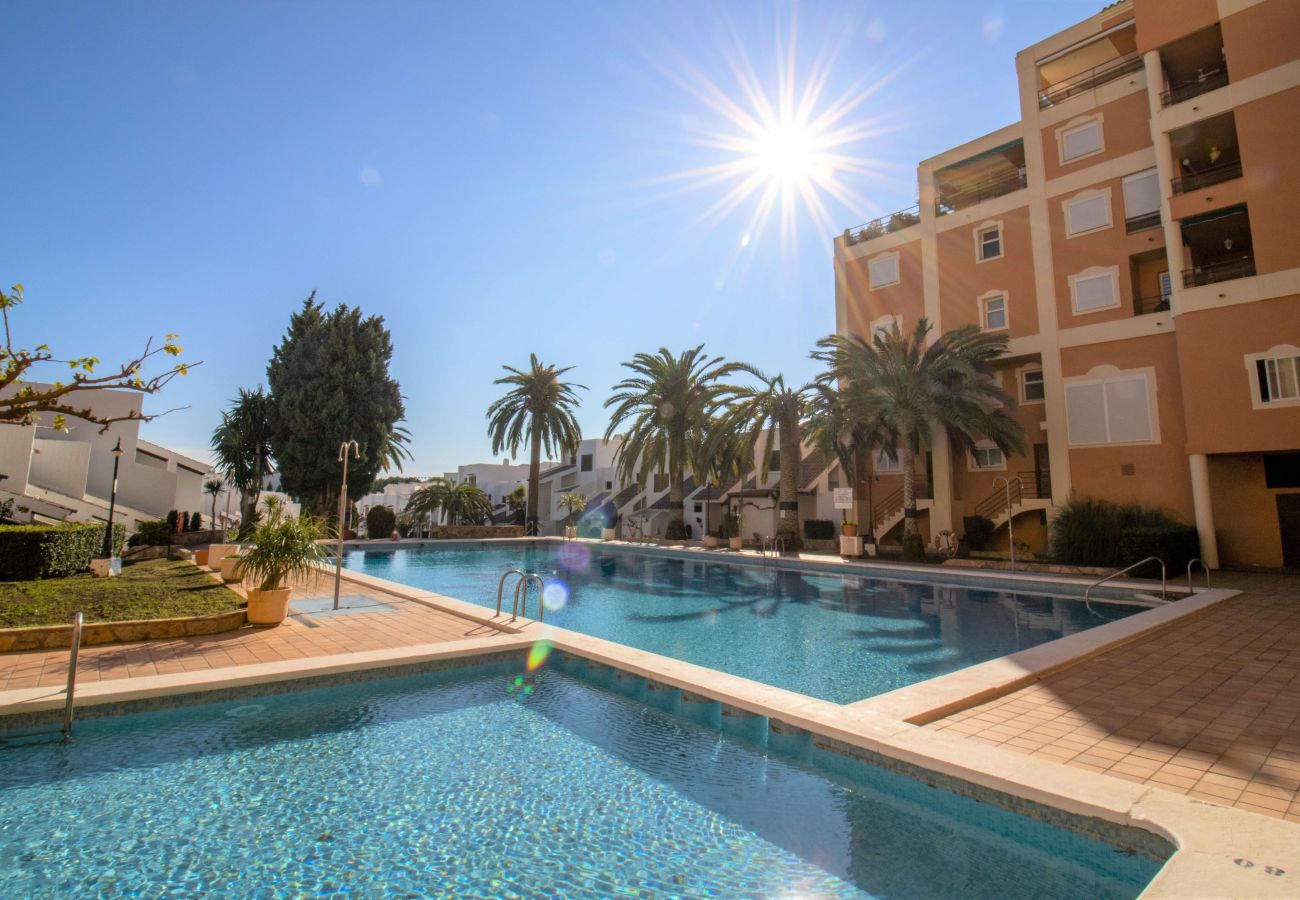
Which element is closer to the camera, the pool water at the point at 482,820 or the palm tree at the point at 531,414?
the pool water at the point at 482,820

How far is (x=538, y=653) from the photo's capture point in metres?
7.59

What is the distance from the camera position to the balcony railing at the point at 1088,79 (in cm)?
2036

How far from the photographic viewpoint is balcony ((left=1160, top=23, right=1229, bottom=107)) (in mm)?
17625

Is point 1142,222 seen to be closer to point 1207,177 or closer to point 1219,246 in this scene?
point 1207,177

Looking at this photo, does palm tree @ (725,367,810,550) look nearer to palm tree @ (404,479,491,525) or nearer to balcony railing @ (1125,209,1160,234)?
balcony railing @ (1125,209,1160,234)

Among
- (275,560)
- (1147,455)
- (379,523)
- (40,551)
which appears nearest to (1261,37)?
(1147,455)

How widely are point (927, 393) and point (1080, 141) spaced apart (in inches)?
412

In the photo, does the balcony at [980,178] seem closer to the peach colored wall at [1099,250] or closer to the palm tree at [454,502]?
the peach colored wall at [1099,250]

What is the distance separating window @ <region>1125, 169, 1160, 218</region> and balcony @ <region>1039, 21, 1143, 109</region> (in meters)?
3.76

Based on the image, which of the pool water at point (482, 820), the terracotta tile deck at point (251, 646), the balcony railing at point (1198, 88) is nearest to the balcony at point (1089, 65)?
the balcony railing at point (1198, 88)

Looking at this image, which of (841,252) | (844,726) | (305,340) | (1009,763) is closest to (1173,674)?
(1009,763)

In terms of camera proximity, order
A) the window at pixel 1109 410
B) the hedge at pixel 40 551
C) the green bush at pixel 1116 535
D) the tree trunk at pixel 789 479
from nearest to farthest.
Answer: the hedge at pixel 40 551
the green bush at pixel 1116 535
the window at pixel 1109 410
the tree trunk at pixel 789 479

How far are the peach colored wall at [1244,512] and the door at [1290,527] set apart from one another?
118 mm

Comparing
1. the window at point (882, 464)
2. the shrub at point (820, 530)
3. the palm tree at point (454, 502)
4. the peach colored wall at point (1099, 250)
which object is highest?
the peach colored wall at point (1099, 250)
